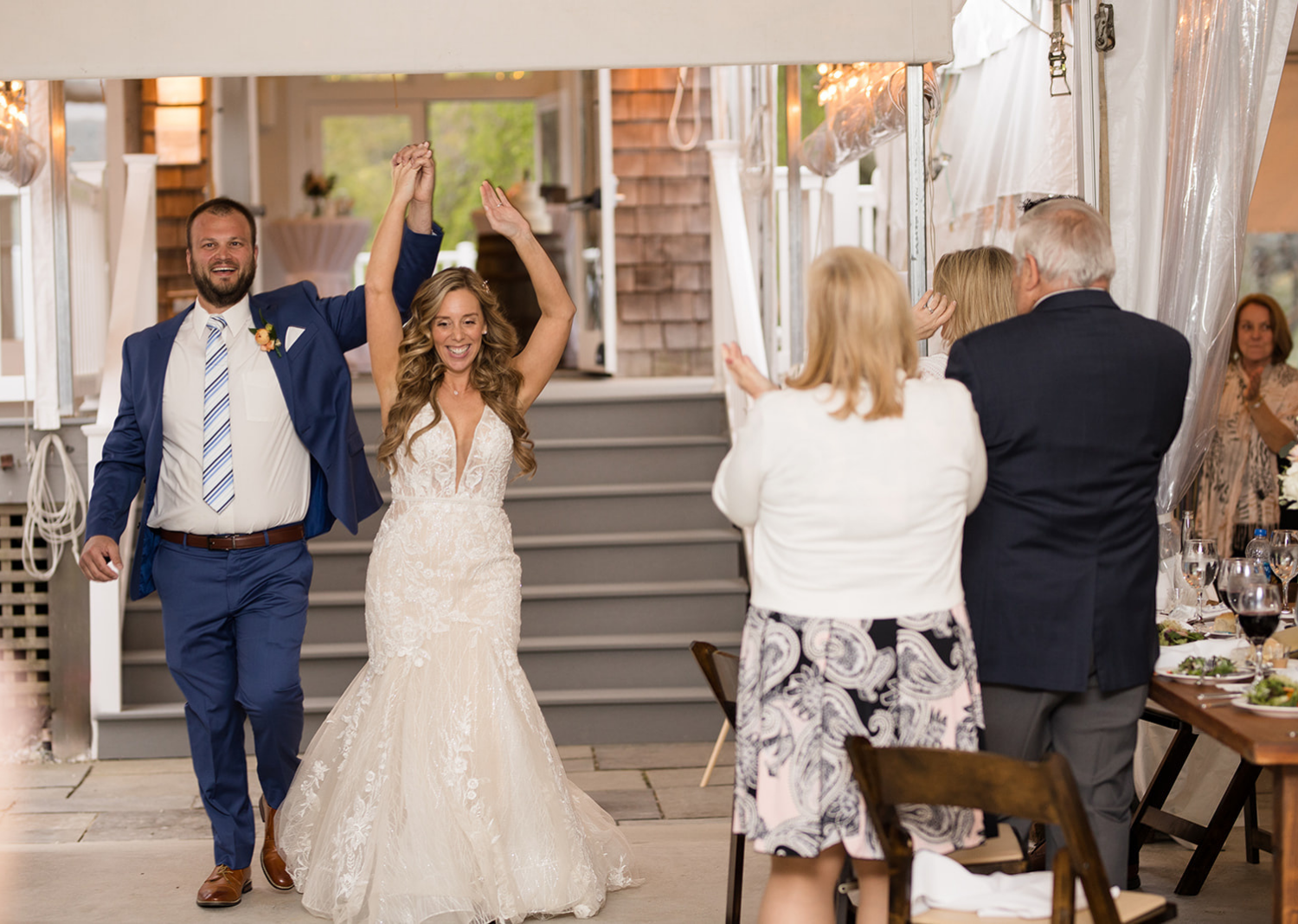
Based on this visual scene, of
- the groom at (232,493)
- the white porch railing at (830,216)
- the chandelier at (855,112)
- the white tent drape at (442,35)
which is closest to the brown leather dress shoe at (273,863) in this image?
the groom at (232,493)

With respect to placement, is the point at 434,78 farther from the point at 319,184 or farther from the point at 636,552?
the point at 636,552

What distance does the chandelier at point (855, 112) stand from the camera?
15.5ft

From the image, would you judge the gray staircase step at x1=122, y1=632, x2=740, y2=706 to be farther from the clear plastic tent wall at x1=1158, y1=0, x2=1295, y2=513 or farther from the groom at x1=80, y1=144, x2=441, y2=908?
the clear plastic tent wall at x1=1158, y1=0, x2=1295, y2=513

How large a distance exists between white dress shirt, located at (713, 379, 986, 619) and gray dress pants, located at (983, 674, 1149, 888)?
14.8 inches

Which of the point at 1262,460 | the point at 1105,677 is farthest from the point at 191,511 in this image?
the point at 1262,460

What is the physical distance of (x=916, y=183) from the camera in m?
3.60

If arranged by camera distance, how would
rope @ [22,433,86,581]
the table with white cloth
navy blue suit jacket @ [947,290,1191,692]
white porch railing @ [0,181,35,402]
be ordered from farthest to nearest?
the table with white cloth
white porch railing @ [0,181,35,402]
rope @ [22,433,86,581]
navy blue suit jacket @ [947,290,1191,692]

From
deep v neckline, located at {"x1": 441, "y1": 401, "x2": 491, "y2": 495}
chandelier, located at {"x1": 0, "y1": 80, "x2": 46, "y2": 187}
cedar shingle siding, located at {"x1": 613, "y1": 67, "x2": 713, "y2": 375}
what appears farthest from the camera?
cedar shingle siding, located at {"x1": 613, "y1": 67, "x2": 713, "y2": 375}

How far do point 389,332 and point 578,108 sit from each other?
23.0 feet

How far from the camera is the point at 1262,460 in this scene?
5.67 meters

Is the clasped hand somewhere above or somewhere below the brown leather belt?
above

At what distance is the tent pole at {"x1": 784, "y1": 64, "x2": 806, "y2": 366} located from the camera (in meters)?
6.08

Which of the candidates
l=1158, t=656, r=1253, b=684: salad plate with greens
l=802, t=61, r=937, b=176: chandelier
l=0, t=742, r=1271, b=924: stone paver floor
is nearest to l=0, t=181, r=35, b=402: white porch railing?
l=0, t=742, r=1271, b=924: stone paver floor

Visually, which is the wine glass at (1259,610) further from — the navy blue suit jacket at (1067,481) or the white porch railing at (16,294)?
the white porch railing at (16,294)
